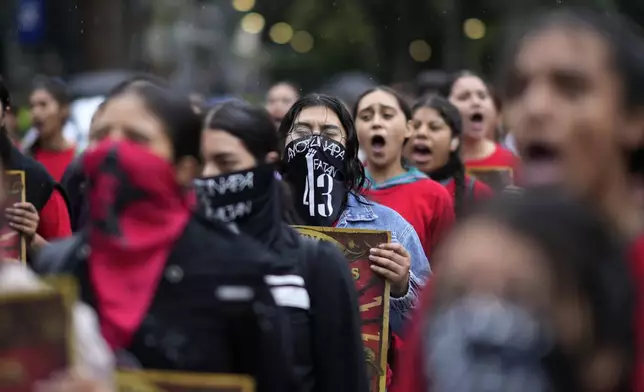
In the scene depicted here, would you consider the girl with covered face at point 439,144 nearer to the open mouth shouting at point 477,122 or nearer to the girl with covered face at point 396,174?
the girl with covered face at point 396,174

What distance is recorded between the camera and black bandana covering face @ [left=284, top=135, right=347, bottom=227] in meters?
6.47

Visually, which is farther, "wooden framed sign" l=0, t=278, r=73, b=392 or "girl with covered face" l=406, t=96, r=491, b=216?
"girl with covered face" l=406, t=96, r=491, b=216

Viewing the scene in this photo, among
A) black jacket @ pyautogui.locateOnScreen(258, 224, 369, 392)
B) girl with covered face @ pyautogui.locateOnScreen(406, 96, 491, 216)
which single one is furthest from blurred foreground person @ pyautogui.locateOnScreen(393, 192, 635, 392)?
girl with covered face @ pyautogui.locateOnScreen(406, 96, 491, 216)

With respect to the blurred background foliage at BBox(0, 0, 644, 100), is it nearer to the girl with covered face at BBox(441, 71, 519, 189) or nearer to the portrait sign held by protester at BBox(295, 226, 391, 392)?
the girl with covered face at BBox(441, 71, 519, 189)

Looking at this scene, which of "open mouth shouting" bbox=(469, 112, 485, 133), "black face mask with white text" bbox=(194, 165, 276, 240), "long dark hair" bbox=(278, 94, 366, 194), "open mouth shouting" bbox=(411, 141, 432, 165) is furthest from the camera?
"open mouth shouting" bbox=(469, 112, 485, 133)

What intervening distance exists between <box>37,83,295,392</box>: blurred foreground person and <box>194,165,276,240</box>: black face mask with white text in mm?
338

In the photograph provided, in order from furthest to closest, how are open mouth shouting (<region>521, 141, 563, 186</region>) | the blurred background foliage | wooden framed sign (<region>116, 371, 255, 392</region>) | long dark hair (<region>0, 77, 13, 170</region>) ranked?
the blurred background foliage, long dark hair (<region>0, 77, 13, 170</region>), wooden framed sign (<region>116, 371, 255, 392</region>), open mouth shouting (<region>521, 141, 563, 186</region>)

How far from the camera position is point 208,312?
3840 mm

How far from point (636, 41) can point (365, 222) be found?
3236 mm

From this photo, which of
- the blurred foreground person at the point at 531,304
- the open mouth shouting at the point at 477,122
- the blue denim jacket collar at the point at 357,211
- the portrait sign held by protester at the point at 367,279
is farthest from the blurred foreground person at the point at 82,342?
the open mouth shouting at the point at 477,122

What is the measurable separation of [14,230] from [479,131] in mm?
5339

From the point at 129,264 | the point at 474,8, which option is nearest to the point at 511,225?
the point at 129,264

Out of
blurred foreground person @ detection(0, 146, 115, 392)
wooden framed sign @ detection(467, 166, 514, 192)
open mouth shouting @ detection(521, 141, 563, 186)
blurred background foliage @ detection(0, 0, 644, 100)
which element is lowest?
blurred background foliage @ detection(0, 0, 644, 100)

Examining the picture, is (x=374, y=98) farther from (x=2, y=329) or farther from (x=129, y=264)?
(x=2, y=329)
